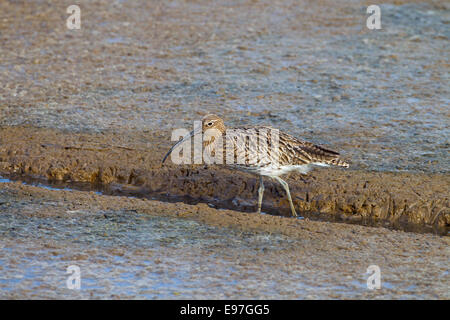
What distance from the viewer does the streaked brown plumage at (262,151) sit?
715 centimetres

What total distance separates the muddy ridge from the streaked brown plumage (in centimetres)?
29

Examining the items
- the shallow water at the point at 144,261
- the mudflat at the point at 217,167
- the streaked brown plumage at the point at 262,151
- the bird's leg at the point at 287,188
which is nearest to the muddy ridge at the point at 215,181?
the mudflat at the point at 217,167

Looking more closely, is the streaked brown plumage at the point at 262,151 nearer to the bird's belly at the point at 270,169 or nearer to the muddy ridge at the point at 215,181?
the bird's belly at the point at 270,169

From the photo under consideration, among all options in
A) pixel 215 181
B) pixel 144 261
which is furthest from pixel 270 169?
pixel 144 261

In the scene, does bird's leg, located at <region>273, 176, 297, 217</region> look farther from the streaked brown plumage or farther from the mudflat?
the mudflat

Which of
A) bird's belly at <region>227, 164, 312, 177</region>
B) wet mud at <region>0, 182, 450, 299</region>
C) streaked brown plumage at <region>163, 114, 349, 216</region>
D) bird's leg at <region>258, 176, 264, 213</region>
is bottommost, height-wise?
wet mud at <region>0, 182, 450, 299</region>

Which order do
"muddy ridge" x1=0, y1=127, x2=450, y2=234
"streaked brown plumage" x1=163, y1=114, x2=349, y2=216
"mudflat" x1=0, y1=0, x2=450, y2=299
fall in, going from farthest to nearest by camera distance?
"muddy ridge" x1=0, y1=127, x2=450, y2=234, "streaked brown plumage" x1=163, y1=114, x2=349, y2=216, "mudflat" x1=0, y1=0, x2=450, y2=299

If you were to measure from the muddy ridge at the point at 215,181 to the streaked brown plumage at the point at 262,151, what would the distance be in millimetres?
292

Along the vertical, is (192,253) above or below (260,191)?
below

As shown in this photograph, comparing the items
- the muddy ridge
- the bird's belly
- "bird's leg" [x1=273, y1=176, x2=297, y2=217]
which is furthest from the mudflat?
the bird's belly

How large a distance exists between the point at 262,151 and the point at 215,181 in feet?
2.78

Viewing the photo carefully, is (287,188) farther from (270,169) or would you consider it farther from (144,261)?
(144,261)

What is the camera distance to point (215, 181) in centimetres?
784

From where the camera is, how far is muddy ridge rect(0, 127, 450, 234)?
732 cm
